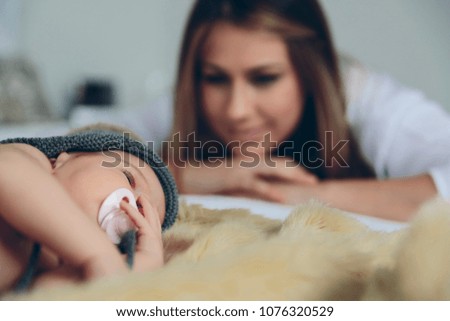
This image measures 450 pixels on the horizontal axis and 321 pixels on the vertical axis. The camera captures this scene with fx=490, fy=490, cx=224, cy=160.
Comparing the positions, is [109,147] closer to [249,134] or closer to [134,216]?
[134,216]

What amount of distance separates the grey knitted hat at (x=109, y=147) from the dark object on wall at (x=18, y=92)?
18 cm

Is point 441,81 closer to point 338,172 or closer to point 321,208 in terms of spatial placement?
point 338,172

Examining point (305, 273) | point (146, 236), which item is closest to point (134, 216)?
point (146, 236)

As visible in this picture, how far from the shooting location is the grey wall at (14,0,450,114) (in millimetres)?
735

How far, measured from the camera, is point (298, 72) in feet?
2.65

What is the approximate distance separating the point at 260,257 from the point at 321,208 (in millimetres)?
168

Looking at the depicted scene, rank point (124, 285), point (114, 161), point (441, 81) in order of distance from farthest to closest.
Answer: point (441, 81) < point (114, 161) < point (124, 285)

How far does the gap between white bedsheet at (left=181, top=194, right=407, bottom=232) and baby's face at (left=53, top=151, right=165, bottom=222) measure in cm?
12

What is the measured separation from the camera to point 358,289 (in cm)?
44

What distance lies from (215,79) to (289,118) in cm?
13

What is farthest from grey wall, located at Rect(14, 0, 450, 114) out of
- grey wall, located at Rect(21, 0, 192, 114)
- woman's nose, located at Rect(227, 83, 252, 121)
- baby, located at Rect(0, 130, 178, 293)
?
baby, located at Rect(0, 130, 178, 293)

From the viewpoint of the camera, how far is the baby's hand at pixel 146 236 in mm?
461
